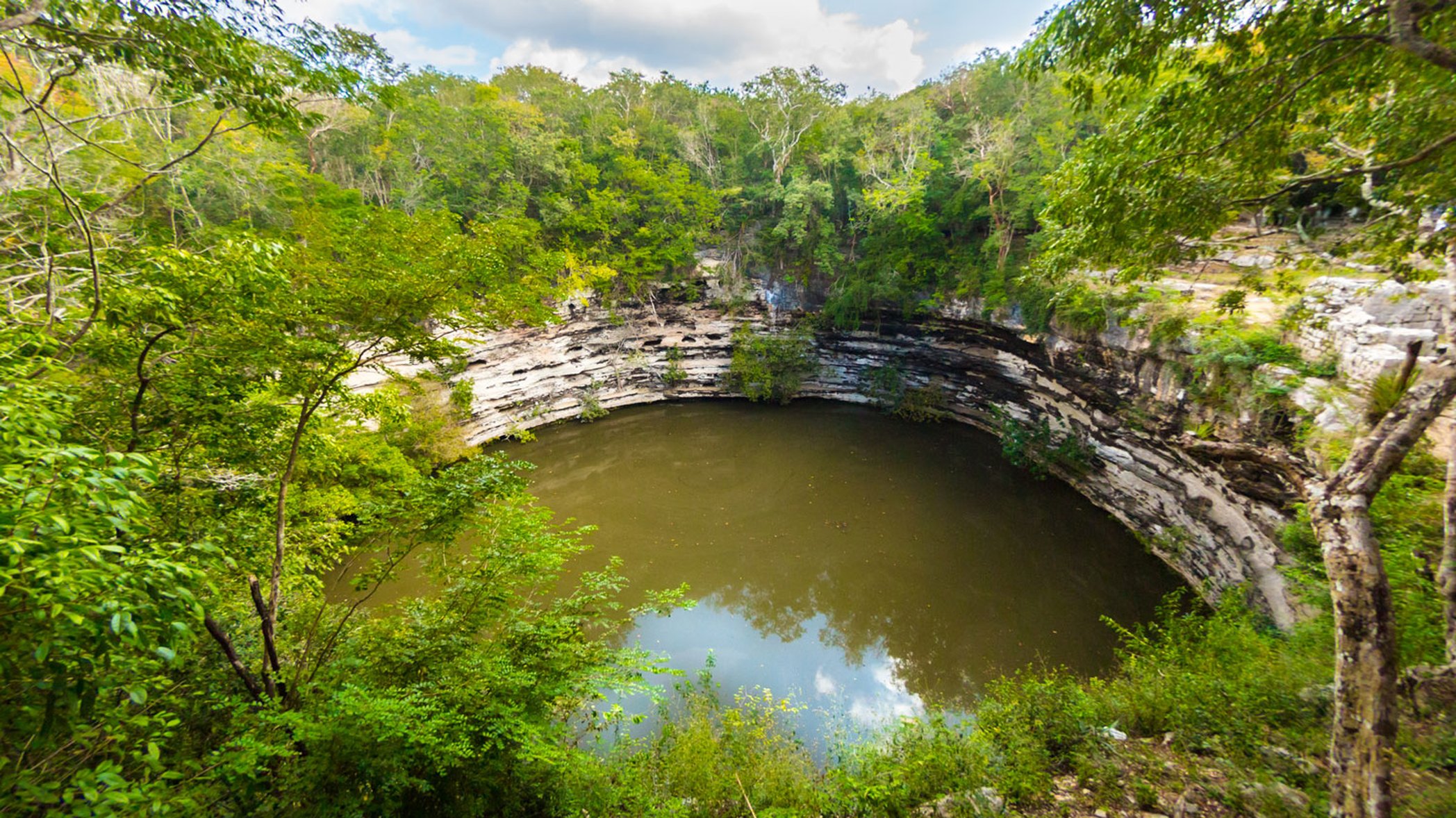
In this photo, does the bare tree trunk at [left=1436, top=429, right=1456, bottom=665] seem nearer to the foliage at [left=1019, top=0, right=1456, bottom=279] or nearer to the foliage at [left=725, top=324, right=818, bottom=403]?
the foliage at [left=1019, top=0, right=1456, bottom=279]

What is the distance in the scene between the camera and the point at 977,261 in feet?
39.2

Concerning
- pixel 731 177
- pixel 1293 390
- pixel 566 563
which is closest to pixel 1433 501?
pixel 1293 390

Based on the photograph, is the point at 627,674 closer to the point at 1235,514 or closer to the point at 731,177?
the point at 1235,514

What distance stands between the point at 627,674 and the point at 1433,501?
663 centimetres

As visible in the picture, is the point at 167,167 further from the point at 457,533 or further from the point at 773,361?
the point at 773,361

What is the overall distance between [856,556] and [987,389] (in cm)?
678

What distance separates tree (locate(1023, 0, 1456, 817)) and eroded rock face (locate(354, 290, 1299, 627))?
14.4 ft

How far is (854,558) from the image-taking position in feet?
28.1

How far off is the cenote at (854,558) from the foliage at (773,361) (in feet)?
6.25

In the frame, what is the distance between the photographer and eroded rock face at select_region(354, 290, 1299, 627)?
6.89 m

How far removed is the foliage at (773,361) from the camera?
15.0 m

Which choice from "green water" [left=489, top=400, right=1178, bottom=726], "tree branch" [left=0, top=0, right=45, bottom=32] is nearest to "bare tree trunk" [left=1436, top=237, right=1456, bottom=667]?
"green water" [left=489, top=400, right=1178, bottom=726]

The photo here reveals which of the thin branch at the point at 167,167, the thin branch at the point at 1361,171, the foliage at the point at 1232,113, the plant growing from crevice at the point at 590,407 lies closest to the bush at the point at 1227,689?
the foliage at the point at 1232,113

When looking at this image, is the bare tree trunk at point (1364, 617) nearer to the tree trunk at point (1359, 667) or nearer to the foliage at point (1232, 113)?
the tree trunk at point (1359, 667)
